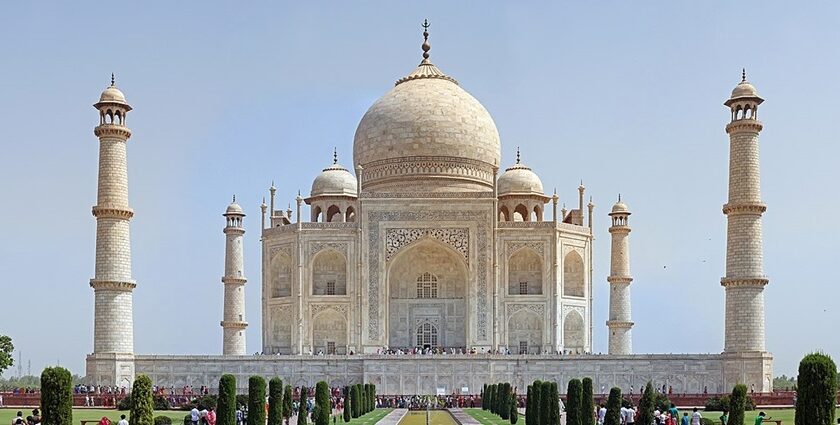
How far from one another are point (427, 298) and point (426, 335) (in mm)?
850

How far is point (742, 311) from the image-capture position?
78.6 feet

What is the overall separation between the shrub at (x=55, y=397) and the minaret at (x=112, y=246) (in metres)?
11.6

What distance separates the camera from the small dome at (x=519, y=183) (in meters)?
30.9

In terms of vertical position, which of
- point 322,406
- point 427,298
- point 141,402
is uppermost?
point 427,298

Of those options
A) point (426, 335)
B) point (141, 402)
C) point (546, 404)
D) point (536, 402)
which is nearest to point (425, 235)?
point (426, 335)

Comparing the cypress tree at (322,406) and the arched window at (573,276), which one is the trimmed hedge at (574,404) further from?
the arched window at (573,276)

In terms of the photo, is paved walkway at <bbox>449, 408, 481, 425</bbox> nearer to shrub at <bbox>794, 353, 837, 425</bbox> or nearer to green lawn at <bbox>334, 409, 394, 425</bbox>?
green lawn at <bbox>334, 409, 394, 425</bbox>

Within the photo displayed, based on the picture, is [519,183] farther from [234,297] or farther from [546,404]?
[546,404]

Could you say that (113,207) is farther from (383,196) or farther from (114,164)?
(383,196)

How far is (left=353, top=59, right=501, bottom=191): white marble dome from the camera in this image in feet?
99.2

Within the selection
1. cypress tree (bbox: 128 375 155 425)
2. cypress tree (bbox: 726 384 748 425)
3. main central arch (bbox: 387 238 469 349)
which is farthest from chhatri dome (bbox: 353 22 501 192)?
cypress tree (bbox: 128 375 155 425)

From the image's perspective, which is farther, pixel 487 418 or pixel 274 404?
pixel 487 418

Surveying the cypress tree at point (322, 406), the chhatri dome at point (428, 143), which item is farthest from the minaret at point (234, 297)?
the cypress tree at point (322, 406)

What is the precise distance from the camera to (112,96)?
24.7 meters
